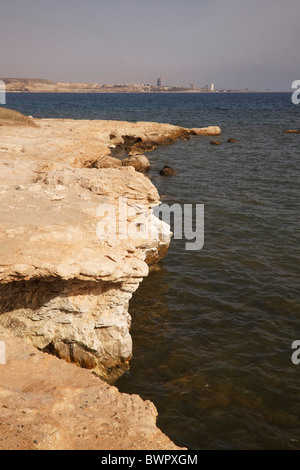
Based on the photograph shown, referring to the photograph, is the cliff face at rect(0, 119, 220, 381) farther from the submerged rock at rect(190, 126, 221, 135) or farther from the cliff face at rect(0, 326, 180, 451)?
the submerged rock at rect(190, 126, 221, 135)

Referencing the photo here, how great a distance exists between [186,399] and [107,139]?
114 ft

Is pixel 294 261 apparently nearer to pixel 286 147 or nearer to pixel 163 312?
pixel 163 312

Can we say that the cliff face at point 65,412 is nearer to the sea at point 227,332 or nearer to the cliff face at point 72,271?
the cliff face at point 72,271

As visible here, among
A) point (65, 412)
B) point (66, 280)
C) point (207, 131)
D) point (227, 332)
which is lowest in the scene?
point (227, 332)

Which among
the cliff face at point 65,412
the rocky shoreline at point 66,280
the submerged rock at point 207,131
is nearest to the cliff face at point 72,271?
the rocky shoreline at point 66,280

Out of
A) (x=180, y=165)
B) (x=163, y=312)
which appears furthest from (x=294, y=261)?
(x=180, y=165)

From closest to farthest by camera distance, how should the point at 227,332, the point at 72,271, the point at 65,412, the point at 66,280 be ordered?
the point at 65,412 < the point at 72,271 < the point at 66,280 < the point at 227,332

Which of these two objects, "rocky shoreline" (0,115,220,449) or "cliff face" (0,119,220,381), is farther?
"cliff face" (0,119,220,381)

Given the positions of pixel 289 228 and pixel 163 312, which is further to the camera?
pixel 289 228

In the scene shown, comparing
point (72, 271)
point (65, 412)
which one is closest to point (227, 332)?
point (72, 271)

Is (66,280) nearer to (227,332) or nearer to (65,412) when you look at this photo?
(65,412)

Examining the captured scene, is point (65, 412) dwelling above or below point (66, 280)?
below

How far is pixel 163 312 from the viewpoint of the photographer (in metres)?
12.6


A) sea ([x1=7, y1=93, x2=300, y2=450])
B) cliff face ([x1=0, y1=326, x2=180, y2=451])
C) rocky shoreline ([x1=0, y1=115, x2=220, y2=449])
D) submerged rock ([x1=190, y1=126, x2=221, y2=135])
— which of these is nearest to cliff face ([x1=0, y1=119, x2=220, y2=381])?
rocky shoreline ([x1=0, y1=115, x2=220, y2=449])
